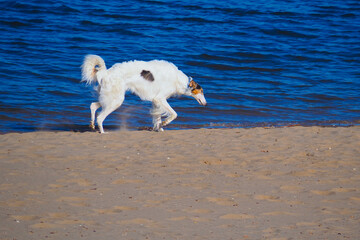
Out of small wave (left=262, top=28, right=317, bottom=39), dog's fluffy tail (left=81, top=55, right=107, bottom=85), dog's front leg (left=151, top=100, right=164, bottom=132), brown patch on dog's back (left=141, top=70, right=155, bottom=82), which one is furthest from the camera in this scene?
small wave (left=262, top=28, right=317, bottom=39)

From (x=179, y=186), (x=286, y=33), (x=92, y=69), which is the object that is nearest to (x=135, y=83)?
(x=92, y=69)

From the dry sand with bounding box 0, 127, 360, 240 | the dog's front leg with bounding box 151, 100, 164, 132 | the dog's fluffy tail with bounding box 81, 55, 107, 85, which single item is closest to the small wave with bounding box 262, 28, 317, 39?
the dog's front leg with bounding box 151, 100, 164, 132

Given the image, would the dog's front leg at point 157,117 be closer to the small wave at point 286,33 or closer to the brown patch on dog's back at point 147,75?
the brown patch on dog's back at point 147,75

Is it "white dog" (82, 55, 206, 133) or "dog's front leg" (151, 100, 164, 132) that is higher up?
"white dog" (82, 55, 206, 133)

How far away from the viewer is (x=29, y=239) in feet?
14.6

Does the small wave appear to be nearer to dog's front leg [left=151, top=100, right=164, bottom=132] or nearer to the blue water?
the blue water

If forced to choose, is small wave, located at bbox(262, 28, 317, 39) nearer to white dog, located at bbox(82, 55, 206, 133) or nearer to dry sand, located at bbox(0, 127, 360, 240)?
white dog, located at bbox(82, 55, 206, 133)

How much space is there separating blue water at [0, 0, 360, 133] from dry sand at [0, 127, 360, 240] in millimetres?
2191

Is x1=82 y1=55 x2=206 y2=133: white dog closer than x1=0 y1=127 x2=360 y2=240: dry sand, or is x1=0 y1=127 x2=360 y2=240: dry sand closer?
x1=0 y1=127 x2=360 y2=240: dry sand

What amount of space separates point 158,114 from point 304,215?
4670 mm

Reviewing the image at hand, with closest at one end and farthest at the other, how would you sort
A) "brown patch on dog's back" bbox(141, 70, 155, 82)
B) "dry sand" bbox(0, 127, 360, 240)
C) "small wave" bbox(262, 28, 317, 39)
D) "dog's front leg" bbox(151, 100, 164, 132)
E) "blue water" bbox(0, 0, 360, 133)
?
1. "dry sand" bbox(0, 127, 360, 240)
2. "brown patch on dog's back" bbox(141, 70, 155, 82)
3. "dog's front leg" bbox(151, 100, 164, 132)
4. "blue water" bbox(0, 0, 360, 133)
5. "small wave" bbox(262, 28, 317, 39)

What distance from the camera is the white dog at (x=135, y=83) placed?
8.96 metres

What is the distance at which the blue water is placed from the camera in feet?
37.4

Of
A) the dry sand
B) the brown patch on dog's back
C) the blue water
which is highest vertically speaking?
the brown patch on dog's back
